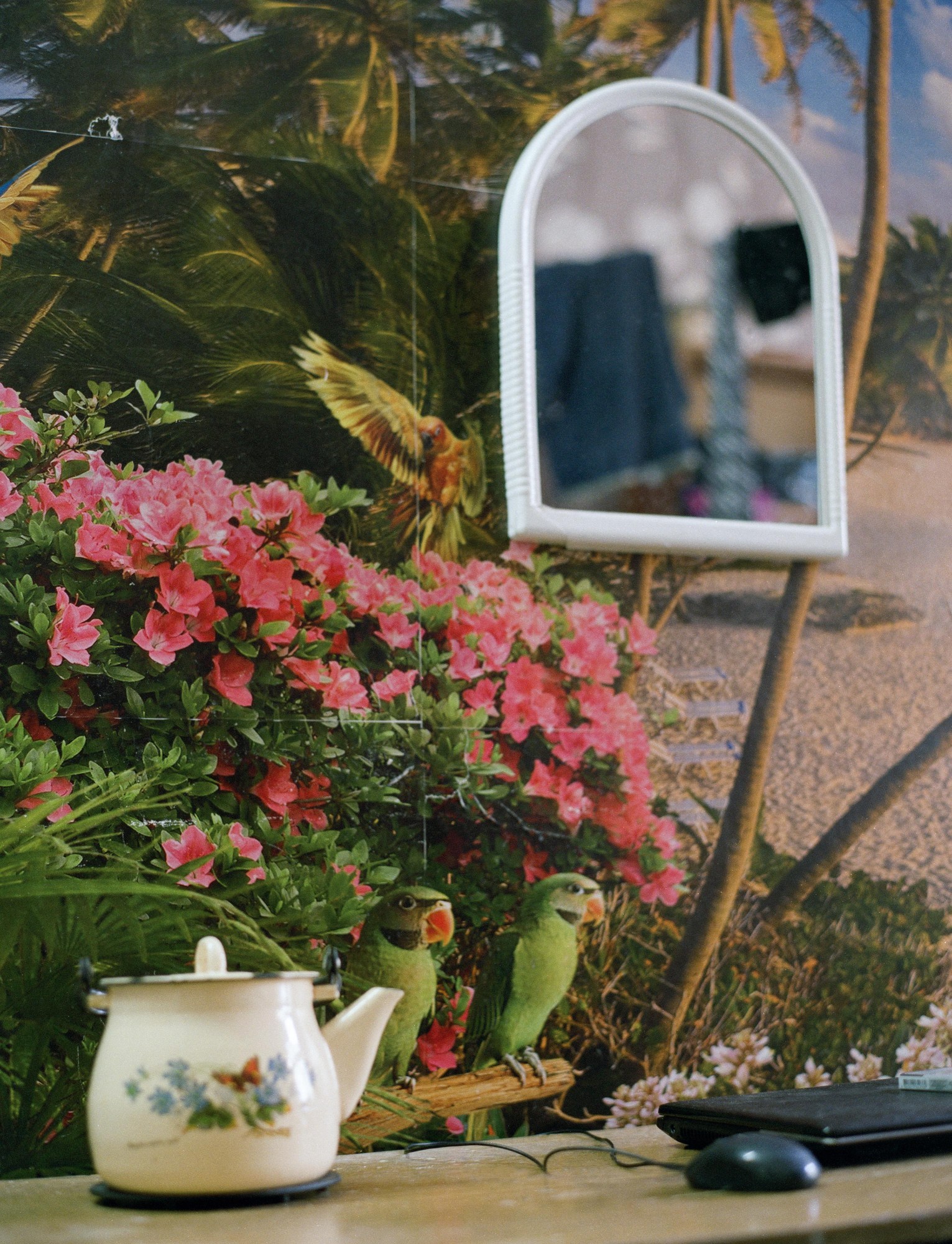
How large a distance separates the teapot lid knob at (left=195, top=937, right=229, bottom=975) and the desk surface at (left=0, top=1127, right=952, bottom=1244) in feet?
0.48

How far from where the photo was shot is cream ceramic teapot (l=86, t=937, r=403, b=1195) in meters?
0.75

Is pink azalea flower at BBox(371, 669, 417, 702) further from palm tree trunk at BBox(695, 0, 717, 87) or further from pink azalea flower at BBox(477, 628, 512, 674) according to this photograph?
palm tree trunk at BBox(695, 0, 717, 87)

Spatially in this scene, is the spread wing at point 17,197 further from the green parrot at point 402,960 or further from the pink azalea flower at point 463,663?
the green parrot at point 402,960

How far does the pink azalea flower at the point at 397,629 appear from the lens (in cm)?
116

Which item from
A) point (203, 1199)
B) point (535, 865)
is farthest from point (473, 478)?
point (203, 1199)

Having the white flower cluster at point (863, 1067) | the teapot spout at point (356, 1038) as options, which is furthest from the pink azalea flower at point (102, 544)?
the white flower cluster at point (863, 1067)

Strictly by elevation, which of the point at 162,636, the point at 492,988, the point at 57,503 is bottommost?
the point at 492,988

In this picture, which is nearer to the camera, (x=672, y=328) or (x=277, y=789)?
(x=277, y=789)

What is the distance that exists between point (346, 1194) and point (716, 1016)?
1.78 ft

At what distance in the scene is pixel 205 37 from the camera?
3.83 feet

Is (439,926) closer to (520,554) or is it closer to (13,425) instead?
(520,554)

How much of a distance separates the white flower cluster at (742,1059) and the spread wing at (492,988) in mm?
243

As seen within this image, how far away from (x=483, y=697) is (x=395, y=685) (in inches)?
3.6

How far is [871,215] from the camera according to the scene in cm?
144
